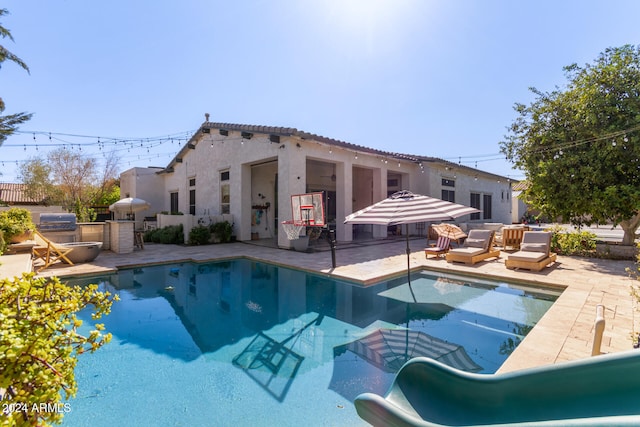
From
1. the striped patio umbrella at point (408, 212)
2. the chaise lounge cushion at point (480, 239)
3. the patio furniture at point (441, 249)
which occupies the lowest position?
the patio furniture at point (441, 249)

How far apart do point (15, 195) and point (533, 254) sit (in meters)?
34.8

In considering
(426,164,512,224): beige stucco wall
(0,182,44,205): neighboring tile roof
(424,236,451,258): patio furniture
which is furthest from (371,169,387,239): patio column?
(0,182,44,205): neighboring tile roof

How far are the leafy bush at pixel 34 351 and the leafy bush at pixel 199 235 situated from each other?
1264 centimetres

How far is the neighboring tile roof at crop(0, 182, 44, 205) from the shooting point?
71.5 ft

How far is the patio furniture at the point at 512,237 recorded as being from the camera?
35.4 ft

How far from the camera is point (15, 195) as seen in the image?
23.8 meters

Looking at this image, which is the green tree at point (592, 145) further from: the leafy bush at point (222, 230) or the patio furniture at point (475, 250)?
the leafy bush at point (222, 230)

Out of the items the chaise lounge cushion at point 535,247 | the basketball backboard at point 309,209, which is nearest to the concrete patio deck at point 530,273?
the chaise lounge cushion at point 535,247

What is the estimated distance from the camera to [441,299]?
605 cm

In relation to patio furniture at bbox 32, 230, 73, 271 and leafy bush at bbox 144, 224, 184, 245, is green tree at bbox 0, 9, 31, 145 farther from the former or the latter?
patio furniture at bbox 32, 230, 73, 271

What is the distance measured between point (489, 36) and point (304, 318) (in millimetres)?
9624

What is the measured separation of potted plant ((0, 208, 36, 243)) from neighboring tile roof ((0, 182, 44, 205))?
613 inches

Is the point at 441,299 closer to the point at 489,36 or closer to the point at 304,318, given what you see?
the point at 304,318

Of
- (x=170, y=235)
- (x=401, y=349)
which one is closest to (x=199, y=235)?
(x=170, y=235)
